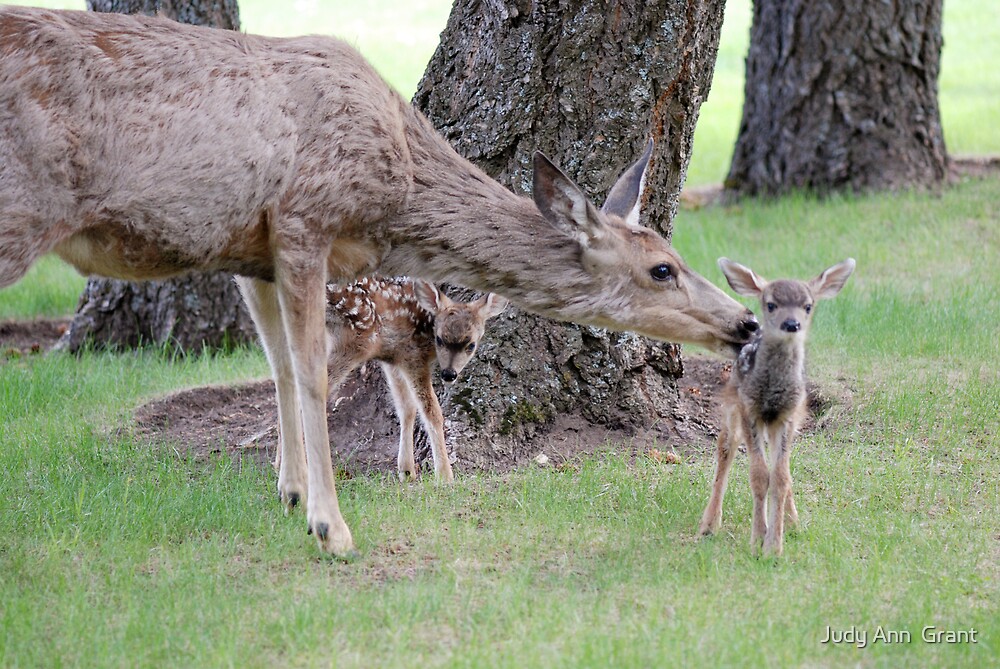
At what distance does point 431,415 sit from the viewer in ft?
23.4

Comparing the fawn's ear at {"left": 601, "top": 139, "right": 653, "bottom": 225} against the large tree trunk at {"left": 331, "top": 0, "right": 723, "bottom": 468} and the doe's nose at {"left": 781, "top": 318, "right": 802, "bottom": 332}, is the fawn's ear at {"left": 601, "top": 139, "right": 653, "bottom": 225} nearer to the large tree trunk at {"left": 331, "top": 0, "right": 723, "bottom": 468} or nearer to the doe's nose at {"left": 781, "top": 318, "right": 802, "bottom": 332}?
the large tree trunk at {"left": 331, "top": 0, "right": 723, "bottom": 468}

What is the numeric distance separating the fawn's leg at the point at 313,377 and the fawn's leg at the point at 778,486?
5.96ft

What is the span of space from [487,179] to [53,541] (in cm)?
258

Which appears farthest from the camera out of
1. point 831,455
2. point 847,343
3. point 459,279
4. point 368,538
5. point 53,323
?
point 53,323


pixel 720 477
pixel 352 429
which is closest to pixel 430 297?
pixel 352 429

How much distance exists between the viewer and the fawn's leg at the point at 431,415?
6914mm

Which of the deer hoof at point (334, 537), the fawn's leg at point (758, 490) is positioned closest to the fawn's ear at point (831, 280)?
the fawn's leg at point (758, 490)

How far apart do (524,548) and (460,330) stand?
1843 millimetres

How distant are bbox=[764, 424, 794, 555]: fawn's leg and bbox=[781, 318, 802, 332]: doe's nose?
1.47 feet

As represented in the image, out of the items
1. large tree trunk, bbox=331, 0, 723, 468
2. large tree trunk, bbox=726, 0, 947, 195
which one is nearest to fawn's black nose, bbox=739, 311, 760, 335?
large tree trunk, bbox=331, 0, 723, 468

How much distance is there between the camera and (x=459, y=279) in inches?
244

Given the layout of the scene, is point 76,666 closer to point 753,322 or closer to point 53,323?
point 753,322

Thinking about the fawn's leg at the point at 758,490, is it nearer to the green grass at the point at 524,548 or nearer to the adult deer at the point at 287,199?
the green grass at the point at 524,548

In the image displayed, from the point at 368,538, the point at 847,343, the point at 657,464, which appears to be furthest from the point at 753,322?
the point at 847,343
